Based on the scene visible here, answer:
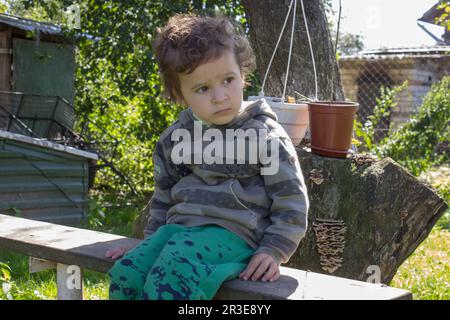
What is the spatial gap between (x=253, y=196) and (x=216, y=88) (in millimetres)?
403

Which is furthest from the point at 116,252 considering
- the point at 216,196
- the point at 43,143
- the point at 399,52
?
the point at 399,52

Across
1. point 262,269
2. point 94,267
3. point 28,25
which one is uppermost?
point 28,25

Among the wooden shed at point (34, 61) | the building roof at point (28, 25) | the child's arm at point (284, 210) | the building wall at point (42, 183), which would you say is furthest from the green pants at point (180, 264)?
the wooden shed at point (34, 61)

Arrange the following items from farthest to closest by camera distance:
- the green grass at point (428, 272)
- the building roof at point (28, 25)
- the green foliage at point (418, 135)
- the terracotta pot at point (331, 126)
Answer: the building roof at point (28, 25) < the green foliage at point (418, 135) < the green grass at point (428, 272) < the terracotta pot at point (331, 126)

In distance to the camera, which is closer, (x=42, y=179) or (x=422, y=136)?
(x=42, y=179)

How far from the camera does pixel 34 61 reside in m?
10.9

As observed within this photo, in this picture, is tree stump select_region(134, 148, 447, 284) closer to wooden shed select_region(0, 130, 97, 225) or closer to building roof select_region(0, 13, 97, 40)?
wooden shed select_region(0, 130, 97, 225)

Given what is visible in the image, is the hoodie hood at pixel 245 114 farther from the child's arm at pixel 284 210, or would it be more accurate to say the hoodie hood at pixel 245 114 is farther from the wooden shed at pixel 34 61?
the wooden shed at pixel 34 61

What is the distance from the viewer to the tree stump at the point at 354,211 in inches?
136

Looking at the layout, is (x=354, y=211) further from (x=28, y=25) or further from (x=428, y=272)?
(x=28, y=25)

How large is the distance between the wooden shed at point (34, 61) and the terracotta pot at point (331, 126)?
24.3 ft

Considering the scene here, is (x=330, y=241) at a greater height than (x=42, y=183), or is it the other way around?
(x=330, y=241)

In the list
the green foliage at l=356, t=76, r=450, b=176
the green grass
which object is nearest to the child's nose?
the green grass

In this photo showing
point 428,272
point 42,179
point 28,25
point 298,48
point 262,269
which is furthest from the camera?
point 28,25
